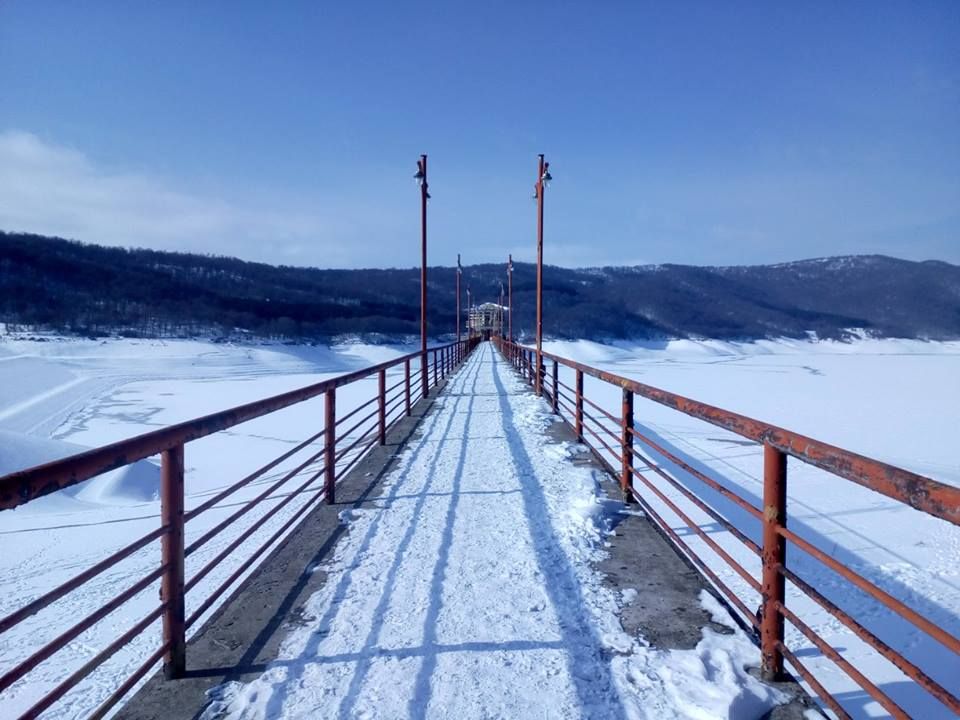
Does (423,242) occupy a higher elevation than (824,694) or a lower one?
higher

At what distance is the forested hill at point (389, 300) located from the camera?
72438 millimetres

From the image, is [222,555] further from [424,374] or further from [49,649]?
[424,374]

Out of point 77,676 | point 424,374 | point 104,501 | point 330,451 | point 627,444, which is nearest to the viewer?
point 77,676

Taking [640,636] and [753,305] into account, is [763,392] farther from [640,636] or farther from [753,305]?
[753,305]

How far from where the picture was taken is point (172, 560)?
2285mm

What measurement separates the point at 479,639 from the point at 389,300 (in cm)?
12789

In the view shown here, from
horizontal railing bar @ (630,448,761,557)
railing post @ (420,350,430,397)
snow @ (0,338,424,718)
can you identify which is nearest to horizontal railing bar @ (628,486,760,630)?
horizontal railing bar @ (630,448,761,557)

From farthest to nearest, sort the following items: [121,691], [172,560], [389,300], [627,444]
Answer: [389,300]
[627,444]
[172,560]
[121,691]

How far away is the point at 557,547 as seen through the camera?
372cm

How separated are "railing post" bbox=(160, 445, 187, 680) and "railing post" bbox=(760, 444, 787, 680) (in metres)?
2.24

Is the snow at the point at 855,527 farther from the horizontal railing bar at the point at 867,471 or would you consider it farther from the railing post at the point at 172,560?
the railing post at the point at 172,560

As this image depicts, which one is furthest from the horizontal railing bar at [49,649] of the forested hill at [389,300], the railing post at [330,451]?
the forested hill at [389,300]

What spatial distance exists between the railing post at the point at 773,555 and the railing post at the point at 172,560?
7.33 feet

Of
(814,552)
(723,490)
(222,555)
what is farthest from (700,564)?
(222,555)
